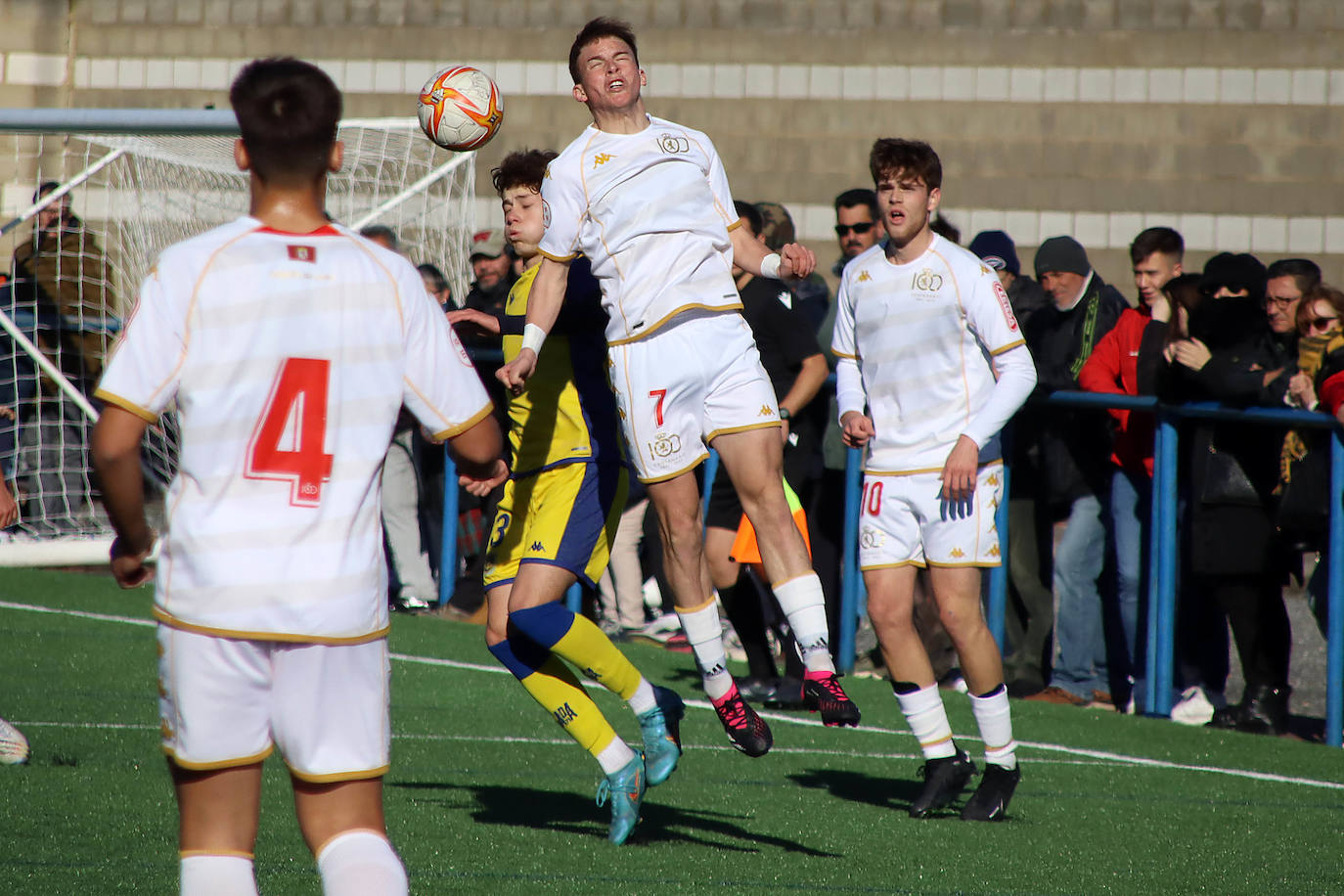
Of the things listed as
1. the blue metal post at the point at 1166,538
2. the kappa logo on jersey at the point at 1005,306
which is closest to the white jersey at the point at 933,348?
the kappa logo on jersey at the point at 1005,306

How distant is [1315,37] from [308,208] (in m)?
12.0

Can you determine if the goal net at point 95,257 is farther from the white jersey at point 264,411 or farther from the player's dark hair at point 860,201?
the white jersey at point 264,411

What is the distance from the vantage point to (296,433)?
10.3ft

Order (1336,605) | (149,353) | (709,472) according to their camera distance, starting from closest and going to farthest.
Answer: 1. (149,353)
2. (1336,605)
3. (709,472)

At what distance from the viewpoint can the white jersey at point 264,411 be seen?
3.10 m

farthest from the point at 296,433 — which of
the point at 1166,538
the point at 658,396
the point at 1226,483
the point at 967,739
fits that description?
the point at 1166,538

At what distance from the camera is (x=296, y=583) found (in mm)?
3137

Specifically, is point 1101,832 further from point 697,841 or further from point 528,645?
point 528,645

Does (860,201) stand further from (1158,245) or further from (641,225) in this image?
(641,225)

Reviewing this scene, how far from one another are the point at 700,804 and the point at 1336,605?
3.40 m

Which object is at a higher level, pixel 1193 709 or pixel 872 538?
pixel 872 538

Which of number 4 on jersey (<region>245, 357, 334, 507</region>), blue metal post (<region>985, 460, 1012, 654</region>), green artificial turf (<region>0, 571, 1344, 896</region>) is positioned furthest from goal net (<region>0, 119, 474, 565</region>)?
number 4 on jersey (<region>245, 357, 334, 507</region>)

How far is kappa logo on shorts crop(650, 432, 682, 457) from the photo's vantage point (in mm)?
5383

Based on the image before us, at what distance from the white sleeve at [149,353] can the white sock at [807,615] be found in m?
2.61
